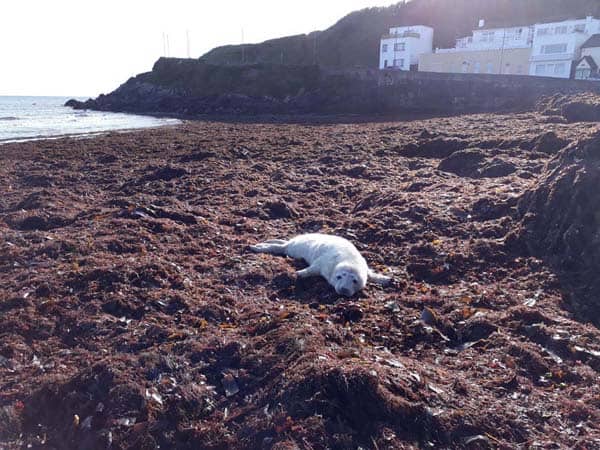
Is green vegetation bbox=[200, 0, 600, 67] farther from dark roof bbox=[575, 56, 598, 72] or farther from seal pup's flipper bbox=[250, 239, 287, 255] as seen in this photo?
seal pup's flipper bbox=[250, 239, 287, 255]

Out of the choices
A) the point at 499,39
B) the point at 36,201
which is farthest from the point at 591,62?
the point at 36,201

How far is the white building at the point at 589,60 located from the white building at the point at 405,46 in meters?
18.4

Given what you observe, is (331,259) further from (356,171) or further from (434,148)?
(434,148)

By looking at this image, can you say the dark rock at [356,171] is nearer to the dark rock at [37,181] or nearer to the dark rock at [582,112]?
the dark rock at [37,181]

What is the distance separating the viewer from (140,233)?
8008 mm

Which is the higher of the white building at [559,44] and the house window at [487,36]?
the house window at [487,36]

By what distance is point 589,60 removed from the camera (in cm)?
4362

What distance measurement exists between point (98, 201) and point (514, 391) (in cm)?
1003

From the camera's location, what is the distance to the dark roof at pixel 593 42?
144 feet

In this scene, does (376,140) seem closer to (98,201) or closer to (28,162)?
(98,201)

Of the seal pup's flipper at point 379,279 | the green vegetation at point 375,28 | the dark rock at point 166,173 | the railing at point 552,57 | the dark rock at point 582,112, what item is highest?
the green vegetation at point 375,28

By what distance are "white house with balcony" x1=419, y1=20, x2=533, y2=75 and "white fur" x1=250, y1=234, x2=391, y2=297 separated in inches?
1973

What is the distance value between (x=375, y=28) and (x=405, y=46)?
25.5 meters

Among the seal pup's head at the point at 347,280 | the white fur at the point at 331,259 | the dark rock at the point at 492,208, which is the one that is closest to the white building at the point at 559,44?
the dark rock at the point at 492,208
